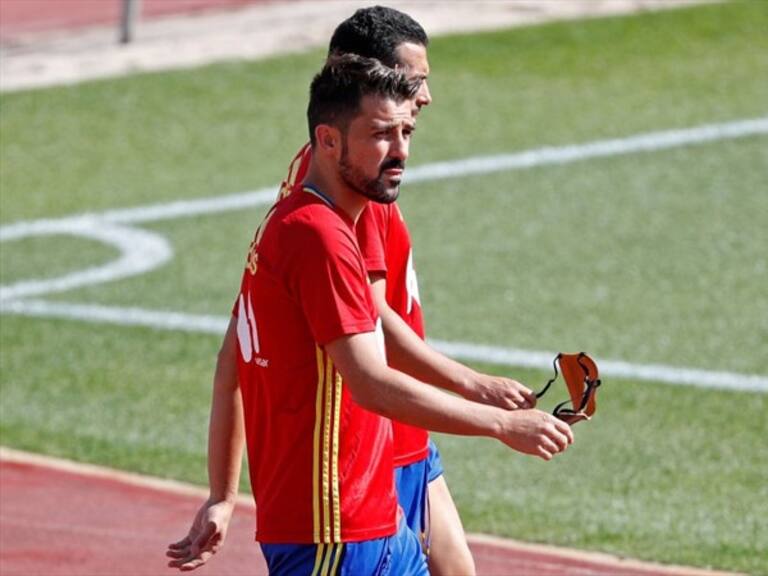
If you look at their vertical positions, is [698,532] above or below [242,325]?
below

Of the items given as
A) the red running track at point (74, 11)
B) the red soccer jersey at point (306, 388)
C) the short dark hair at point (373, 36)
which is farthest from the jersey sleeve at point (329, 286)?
the red running track at point (74, 11)

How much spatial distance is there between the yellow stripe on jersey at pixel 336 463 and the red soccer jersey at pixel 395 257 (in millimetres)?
637

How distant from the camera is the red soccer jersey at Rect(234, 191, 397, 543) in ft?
15.8

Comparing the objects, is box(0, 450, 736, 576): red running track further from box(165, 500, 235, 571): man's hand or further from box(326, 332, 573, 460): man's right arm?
box(326, 332, 573, 460): man's right arm

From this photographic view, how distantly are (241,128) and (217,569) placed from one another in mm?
9565

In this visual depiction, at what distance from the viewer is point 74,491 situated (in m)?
9.13

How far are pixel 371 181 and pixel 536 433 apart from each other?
77 cm

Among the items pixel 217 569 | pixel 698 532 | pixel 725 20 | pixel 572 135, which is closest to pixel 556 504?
pixel 698 532

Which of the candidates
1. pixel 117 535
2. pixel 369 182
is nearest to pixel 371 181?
pixel 369 182

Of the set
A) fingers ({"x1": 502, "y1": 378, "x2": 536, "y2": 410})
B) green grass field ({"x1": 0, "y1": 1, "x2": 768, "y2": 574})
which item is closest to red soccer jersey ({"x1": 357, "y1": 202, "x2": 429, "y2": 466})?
fingers ({"x1": 502, "y1": 378, "x2": 536, "y2": 410})

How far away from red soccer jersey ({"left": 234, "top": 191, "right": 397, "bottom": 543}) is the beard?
3.5 inches

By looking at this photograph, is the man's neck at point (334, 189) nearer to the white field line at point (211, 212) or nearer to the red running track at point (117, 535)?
the red running track at point (117, 535)

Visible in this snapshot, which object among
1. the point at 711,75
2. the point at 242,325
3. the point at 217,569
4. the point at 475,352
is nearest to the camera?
the point at 242,325

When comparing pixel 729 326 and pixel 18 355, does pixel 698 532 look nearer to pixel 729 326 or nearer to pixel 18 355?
pixel 729 326
